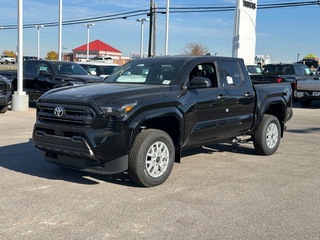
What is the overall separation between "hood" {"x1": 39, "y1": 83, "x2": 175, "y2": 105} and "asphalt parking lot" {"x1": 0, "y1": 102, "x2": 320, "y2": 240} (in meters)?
1.22

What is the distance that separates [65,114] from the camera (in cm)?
539

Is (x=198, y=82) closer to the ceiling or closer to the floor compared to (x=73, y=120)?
closer to the ceiling

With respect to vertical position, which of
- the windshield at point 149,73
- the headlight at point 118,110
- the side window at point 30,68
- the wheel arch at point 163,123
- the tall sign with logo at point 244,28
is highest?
the tall sign with logo at point 244,28

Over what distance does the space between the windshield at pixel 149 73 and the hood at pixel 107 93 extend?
369 millimetres

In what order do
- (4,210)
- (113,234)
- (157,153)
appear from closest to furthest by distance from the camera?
(113,234) → (4,210) → (157,153)

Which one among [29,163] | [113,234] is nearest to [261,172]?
[113,234]

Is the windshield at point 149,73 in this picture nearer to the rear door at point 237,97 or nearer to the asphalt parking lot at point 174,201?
the rear door at point 237,97

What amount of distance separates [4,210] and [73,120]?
137cm

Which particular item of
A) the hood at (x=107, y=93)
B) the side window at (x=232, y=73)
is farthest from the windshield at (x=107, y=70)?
the hood at (x=107, y=93)

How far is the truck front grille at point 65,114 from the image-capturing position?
5184 millimetres

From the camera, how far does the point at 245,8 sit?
63.4 ft

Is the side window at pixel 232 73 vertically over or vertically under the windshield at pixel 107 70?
under

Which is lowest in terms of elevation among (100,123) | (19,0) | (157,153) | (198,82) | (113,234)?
(113,234)

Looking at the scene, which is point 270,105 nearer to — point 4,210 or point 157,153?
point 157,153
